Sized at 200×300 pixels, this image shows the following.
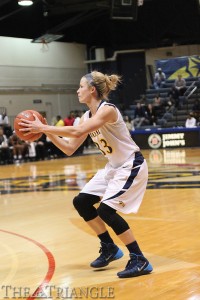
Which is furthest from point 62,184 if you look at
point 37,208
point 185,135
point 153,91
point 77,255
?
point 153,91

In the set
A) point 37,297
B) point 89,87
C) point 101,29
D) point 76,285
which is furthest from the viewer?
point 101,29

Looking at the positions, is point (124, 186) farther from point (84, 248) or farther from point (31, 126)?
point (84, 248)

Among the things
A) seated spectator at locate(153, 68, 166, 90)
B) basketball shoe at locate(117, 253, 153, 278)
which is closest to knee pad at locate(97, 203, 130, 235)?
basketball shoe at locate(117, 253, 153, 278)

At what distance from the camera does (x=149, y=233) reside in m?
6.72

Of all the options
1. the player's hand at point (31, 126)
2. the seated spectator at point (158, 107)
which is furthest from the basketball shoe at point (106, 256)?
the seated spectator at point (158, 107)

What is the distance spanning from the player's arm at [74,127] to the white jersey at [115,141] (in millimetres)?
159

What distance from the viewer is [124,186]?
501 cm

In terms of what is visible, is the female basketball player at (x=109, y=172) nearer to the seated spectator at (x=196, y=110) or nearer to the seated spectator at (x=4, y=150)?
the seated spectator at (x=4, y=150)

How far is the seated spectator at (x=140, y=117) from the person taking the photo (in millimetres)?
27188

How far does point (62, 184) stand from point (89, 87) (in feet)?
25.1

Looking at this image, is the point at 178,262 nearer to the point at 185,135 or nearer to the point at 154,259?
the point at 154,259

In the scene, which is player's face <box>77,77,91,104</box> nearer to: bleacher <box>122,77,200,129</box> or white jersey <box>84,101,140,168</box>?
white jersey <box>84,101,140,168</box>

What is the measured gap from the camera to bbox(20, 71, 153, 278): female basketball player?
16.0ft

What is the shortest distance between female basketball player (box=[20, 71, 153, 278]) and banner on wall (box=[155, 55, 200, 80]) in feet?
83.8
